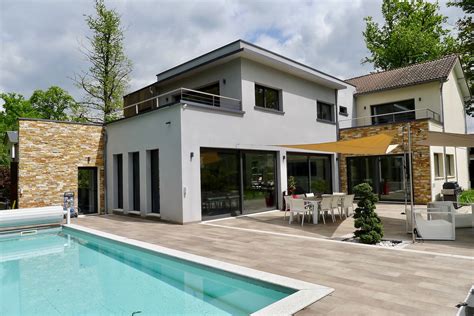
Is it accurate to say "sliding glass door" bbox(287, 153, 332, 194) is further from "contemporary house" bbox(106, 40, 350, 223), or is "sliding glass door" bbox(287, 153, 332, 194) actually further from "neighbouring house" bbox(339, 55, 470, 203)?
"neighbouring house" bbox(339, 55, 470, 203)

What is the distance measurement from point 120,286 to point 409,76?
65.7ft

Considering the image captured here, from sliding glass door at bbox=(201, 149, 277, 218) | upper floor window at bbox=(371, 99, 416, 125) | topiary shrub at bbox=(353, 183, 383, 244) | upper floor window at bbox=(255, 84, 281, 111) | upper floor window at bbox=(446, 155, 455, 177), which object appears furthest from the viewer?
upper floor window at bbox=(446, 155, 455, 177)

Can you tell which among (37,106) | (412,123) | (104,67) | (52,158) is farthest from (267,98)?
(37,106)

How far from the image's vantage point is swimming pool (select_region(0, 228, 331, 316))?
190 inches

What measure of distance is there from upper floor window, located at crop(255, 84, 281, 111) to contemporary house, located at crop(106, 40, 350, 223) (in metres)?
0.05

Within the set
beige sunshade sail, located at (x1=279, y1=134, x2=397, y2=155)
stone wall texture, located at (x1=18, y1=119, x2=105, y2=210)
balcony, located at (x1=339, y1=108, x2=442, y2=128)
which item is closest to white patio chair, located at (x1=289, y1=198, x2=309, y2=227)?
beige sunshade sail, located at (x1=279, y1=134, x2=397, y2=155)

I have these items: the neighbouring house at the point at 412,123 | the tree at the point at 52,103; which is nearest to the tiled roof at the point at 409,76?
the neighbouring house at the point at 412,123

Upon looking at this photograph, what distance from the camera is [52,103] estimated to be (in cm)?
4041

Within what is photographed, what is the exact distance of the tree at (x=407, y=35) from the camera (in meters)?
29.1

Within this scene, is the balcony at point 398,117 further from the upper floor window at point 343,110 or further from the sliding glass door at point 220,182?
the sliding glass door at point 220,182

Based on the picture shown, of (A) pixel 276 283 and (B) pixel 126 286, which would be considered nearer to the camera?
(A) pixel 276 283

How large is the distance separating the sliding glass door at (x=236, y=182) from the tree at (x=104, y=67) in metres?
15.1

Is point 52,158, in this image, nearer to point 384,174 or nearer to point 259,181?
point 259,181

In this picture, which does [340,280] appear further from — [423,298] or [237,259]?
[237,259]
